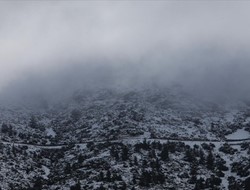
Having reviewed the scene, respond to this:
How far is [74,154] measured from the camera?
12750cm

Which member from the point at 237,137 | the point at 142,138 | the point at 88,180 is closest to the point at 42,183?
the point at 88,180

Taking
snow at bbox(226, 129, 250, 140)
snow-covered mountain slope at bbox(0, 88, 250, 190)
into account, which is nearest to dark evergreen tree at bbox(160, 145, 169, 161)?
snow-covered mountain slope at bbox(0, 88, 250, 190)

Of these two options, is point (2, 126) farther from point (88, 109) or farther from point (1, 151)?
point (88, 109)

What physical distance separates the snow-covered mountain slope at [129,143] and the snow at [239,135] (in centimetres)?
30

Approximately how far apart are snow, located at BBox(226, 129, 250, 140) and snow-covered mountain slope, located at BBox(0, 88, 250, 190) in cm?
30

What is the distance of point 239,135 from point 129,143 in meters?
33.9

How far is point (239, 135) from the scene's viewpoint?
139 metres

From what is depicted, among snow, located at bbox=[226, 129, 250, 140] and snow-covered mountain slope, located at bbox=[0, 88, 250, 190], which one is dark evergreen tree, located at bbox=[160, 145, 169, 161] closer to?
snow-covered mountain slope, located at bbox=[0, 88, 250, 190]

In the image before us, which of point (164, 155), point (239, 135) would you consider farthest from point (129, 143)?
point (239, 135)

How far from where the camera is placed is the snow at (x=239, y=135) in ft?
451

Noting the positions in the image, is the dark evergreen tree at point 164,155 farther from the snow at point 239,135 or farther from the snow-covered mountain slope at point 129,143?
the snow at point 239,135

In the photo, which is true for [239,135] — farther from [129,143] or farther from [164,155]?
[129,143]

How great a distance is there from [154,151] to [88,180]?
73.5 feet

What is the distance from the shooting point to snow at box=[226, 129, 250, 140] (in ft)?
451
